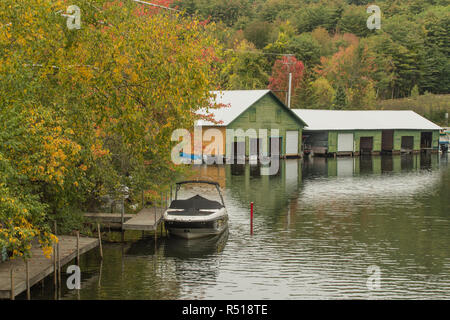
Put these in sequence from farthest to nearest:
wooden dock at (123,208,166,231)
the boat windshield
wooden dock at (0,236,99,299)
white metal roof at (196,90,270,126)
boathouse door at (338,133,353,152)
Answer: boathouse door at (338,133,353,152) → white metal roof at (196,90,270,126) → the boat windshield → wooden dock at (123,208,166,231) → wooden dock at (0,236,99,299)

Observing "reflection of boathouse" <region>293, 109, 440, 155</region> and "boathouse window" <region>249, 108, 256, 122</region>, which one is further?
"reflection of boathouse" <region>293, 109, 440, 155</region>

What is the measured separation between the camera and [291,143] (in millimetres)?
74000

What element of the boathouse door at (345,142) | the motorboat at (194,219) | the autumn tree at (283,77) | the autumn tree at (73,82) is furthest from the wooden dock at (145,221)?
the autumn tree at (283,77)

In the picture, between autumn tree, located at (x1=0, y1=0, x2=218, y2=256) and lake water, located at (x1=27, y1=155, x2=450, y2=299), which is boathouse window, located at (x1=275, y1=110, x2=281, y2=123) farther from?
autumn tree, located at (x1=0, y1=0, x2=218, y2=256)

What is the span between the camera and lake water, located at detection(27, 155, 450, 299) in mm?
18562

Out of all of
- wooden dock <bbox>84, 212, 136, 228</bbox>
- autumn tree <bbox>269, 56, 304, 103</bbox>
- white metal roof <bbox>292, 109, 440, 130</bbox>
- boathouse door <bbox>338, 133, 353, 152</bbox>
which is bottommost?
wooden dock <bbox>84, 212, 136, 228</bbox>

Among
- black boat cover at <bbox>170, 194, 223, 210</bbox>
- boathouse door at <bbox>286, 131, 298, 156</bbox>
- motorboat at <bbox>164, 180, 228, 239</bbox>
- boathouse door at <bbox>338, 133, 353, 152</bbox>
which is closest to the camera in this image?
motorboat at <bbox>164, 180, 228, 239</bbox>

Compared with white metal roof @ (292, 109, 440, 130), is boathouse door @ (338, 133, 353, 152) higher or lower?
lower

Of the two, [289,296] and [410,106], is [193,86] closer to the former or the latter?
[289,296]

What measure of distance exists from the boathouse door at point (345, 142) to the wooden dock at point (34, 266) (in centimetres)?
6102

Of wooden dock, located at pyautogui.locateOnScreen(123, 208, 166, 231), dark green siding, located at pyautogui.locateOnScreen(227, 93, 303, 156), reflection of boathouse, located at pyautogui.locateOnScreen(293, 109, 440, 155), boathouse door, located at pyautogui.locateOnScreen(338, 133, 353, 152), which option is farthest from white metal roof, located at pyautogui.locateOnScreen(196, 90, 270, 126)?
wooden dock, located at pyautogui.locateOnScreen(123, 208, 166, 231)

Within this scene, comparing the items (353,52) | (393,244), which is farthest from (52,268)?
(353,52)

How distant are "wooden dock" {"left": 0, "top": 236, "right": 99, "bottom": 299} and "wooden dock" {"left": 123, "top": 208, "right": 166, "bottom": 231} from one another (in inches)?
105

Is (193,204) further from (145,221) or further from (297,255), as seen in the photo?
(297,255)
